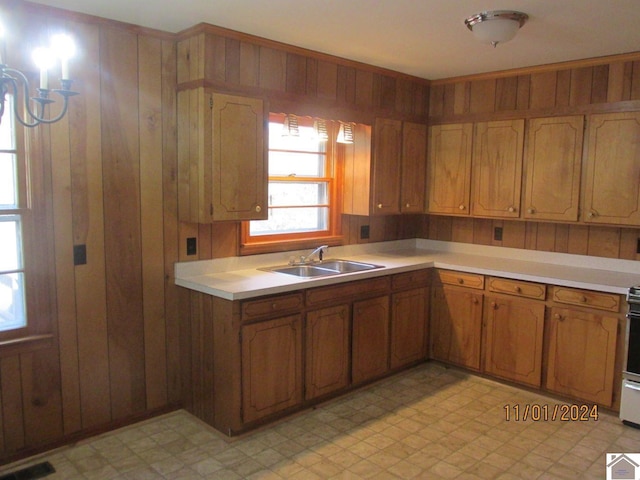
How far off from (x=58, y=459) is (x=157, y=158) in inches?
70.3

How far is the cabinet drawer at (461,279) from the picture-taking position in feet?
13.1

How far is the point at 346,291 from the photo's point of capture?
357cm

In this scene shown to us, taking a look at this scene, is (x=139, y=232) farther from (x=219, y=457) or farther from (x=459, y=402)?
(x=459, y=402)

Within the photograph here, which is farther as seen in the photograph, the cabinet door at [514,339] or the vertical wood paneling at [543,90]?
the vertical wood paneling at [543,90]

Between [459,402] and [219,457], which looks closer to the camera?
[219,457]

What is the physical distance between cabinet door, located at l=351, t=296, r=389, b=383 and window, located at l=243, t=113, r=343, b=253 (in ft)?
2.35

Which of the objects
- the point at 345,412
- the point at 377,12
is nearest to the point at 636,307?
the point at 345,412

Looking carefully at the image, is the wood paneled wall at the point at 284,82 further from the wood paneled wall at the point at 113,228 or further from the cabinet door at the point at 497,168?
the cabinet door at the point at 497,168

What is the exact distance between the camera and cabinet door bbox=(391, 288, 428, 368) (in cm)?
402

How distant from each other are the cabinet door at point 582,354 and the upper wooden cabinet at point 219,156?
7.27ft

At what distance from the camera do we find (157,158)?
3227 mm

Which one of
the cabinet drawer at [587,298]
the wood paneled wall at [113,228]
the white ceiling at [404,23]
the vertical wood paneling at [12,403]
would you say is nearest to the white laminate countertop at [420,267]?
the cabinet drawer at [587,298]
